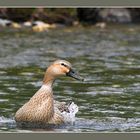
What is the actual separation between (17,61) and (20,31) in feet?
24.2

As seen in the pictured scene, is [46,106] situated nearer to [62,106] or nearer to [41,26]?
[62,106]

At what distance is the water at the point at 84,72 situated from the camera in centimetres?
1378

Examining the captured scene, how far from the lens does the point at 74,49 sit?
79.1 feet

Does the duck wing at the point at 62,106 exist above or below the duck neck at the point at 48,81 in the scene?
below

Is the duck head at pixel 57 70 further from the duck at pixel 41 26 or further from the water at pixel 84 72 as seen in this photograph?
the duck at pixel 41 26

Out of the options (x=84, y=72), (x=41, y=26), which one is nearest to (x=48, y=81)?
(x=84, y=72)

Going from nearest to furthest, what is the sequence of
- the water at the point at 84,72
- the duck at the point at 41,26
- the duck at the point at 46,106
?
the duck at the point at 46,106 < the water at the point at 84,72 < the duck at the point at 41,26

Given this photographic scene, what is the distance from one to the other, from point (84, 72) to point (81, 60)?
7.67 ft

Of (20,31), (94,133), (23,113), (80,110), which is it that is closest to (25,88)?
(80,110)

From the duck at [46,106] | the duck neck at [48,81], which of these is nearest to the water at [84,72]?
the duck at [46,106]

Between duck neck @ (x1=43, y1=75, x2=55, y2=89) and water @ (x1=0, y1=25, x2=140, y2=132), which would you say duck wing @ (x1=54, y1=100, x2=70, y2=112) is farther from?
duck neck @ (x1=43, y1=75, x2=55, y2=89)

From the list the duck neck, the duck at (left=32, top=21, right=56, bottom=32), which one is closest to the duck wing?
the duck neck

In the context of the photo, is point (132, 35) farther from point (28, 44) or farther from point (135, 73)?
point (135, 73)

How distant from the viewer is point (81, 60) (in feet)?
71.2
